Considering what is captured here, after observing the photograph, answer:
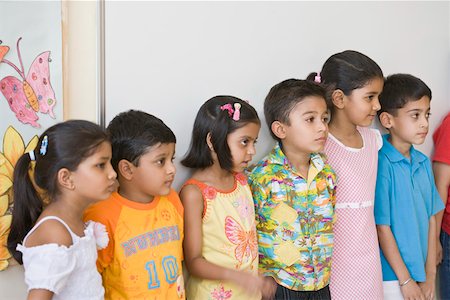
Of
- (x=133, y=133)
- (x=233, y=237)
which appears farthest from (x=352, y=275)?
(x=133, y=133)

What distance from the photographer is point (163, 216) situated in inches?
56.7

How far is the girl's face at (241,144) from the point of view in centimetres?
154

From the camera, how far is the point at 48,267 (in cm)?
114

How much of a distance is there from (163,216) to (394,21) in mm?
1285

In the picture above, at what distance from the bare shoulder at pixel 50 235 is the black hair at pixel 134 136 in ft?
0.86

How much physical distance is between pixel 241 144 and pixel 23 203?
62 centimetres

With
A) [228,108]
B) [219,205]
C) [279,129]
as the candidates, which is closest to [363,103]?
[279,129]

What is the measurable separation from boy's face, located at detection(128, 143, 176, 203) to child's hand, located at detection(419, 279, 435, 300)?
1.12 metres

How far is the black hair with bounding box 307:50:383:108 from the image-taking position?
5.97ft

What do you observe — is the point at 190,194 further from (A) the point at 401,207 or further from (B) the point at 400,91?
(B) the point at 400,91

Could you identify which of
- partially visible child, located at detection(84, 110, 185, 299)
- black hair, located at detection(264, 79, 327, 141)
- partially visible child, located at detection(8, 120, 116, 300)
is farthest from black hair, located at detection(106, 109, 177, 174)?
black hair, located at detection(264, 79, 327, 141)

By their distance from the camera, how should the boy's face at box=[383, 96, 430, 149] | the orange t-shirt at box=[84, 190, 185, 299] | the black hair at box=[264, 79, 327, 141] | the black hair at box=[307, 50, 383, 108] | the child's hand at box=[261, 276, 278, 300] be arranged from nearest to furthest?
the orange t-shirt at box=[84, 190, 185, 299] → the child's hand at box=[261, 276, 278, 300] → the black hair at box=[264, 79, 327, 141] → the black hair at box=[307, 50, 383, 108] → the boy's face at box=[383, 96, 430, 149]

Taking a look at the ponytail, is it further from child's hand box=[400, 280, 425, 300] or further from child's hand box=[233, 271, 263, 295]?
child's hand box=[400, 280, 425, 300]

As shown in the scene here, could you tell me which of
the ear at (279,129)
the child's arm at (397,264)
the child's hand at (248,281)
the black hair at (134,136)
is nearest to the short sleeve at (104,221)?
the black hair at (134,136)
